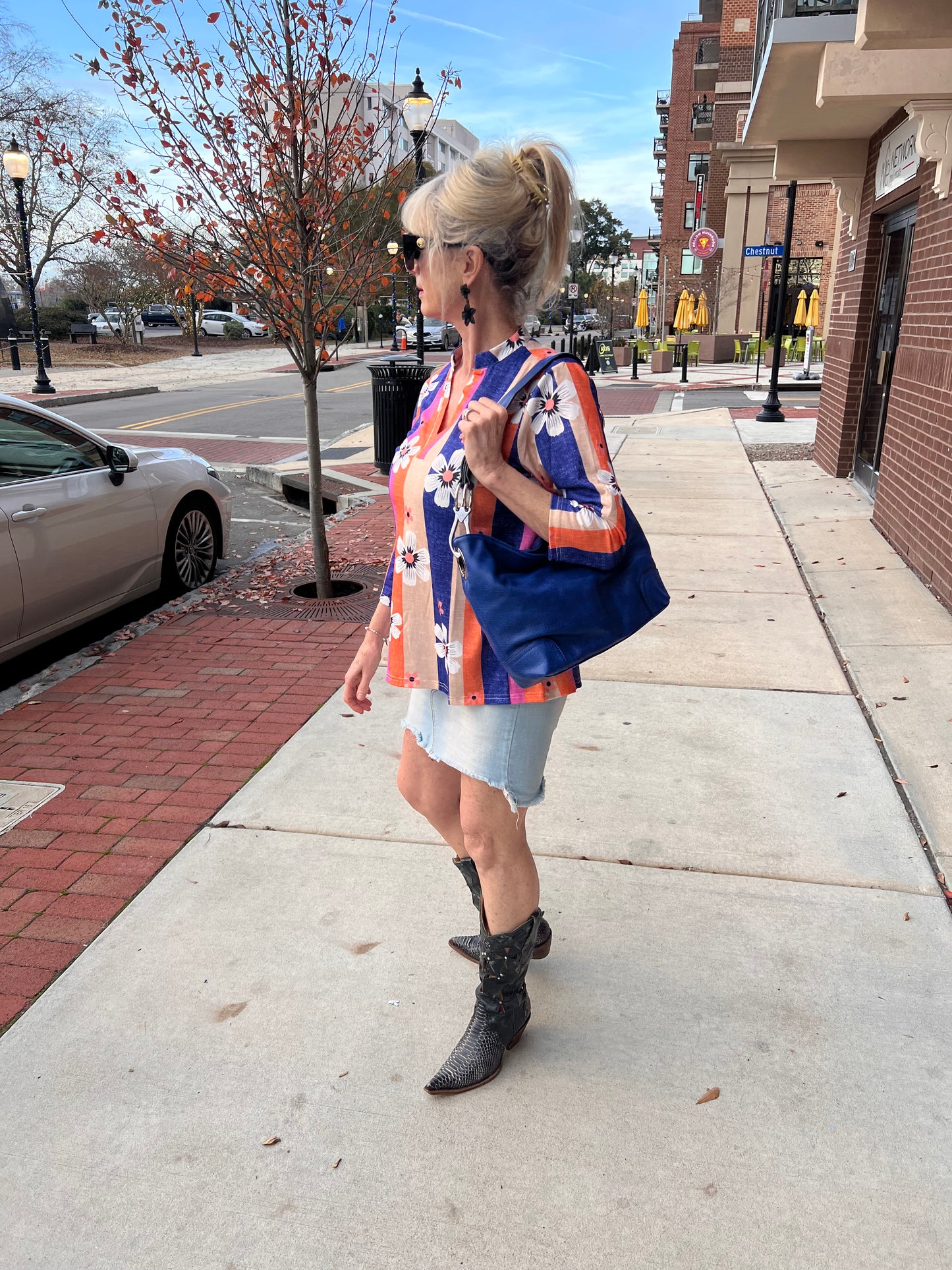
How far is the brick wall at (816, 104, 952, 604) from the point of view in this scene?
5988 millimetres

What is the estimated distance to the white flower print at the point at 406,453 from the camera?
2148 millimetres

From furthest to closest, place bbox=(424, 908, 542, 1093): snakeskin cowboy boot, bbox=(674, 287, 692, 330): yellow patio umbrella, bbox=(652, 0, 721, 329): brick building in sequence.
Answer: bbox=(652, 0, 721, 329): brick building
bbox=(674, 287, 692, 330): yellow patio umbrella
bbox=(424, 908, 542, 1093): snakeskin cowboy boot

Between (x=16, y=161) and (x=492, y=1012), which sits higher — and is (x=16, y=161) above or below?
above

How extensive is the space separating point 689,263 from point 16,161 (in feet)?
124

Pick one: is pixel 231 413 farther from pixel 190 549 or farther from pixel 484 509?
pixel 484 509

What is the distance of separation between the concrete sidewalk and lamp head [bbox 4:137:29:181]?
23268 millimetres

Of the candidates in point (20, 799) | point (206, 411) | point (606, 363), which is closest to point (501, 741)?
Result: point (20, 799)

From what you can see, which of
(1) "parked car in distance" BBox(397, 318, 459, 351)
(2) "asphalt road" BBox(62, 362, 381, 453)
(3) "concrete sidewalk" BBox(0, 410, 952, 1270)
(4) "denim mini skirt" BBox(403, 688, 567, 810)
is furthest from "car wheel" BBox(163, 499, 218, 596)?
(1) "parked car in distance" BBox(397, 318, 459, 351)

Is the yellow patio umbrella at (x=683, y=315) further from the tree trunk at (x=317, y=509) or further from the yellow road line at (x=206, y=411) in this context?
the tree trunk at (x=317, y=509)

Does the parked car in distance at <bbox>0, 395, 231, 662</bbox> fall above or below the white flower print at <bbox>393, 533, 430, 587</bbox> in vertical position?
below

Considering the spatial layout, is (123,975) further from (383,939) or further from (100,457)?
(100,457)

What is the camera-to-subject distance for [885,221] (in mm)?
8828

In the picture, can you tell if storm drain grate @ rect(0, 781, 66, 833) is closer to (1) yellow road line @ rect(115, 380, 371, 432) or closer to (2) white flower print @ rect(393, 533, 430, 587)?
(2) white flower print @ rect(393, 533, 430, 587)

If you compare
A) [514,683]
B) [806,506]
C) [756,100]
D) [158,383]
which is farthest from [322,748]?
[158,383]
